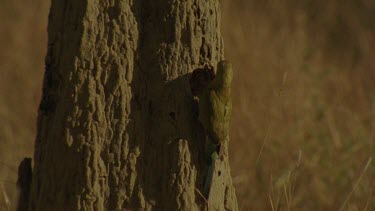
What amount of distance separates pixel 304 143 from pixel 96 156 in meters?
2.59

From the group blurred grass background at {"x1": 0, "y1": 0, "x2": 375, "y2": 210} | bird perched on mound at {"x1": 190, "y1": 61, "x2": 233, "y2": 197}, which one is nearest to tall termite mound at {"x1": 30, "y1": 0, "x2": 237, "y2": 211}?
bird perched on mound at {"x1": 190, "y1": 61, "x2": 233, "y2": 197}

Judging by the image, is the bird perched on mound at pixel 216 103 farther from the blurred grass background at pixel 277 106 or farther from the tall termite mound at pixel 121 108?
the blurred grass background at pixel 277 106

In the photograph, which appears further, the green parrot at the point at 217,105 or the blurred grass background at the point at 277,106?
the blurred grass background at the point at 277,106

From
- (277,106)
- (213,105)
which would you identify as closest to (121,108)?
(213,105)

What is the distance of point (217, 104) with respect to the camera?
109 inches

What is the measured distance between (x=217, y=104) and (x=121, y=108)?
0.29 m

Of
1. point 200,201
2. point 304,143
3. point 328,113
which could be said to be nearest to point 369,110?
point 328,113

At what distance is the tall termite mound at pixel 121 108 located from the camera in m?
2.72

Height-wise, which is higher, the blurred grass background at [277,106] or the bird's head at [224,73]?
the blurred grass background at [277,106]

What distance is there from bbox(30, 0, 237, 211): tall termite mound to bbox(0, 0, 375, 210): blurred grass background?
0.80 m

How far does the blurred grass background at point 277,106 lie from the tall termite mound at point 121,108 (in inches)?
31.4

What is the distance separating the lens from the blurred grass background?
4.63 metres

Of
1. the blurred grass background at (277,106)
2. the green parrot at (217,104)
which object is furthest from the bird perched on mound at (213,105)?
the blurred grass background at (277,106)

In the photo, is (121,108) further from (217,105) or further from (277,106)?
(277,106)
